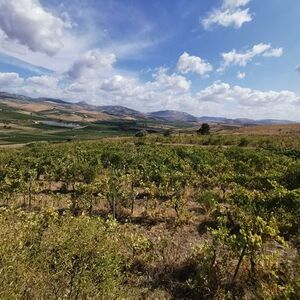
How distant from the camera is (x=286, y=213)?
12.5 metres

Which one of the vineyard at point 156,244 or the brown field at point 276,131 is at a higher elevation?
the vineyard at point 156,244

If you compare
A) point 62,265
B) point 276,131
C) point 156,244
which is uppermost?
point 62,265

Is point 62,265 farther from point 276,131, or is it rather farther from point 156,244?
point 276,131

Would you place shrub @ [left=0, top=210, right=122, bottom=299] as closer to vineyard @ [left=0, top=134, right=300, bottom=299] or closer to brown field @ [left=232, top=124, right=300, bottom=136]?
vineyard @ [left=0, top=134, right=300, bottom=299]

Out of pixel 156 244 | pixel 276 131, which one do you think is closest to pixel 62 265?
pixel 156 244

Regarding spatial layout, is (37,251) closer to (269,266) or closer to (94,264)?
(94,264)

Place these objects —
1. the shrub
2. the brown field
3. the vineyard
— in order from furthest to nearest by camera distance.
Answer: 1. the brown field
2. the vineyard
3. the shrub

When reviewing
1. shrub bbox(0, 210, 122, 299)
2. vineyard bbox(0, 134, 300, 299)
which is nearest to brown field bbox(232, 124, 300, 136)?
vineyard bbox(0, 134, 300, 299)

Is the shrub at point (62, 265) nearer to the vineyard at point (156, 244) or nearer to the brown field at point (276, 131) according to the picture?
the vineyard at point (156, 244)

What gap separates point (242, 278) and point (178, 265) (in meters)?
1.96

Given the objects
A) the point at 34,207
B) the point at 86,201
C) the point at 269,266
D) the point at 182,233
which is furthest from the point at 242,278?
the point at 34,207

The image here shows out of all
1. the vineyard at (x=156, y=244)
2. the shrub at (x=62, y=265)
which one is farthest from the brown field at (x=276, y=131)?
the shrub at (x=62, y=265)

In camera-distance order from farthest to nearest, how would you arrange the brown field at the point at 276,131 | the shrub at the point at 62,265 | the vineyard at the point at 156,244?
the brown field at the point at 276,131 → the vineyard at the point at 156,244 → the shrub at the point at 62,265

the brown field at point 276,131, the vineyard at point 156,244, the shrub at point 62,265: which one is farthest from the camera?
the brown field at point 276,131
